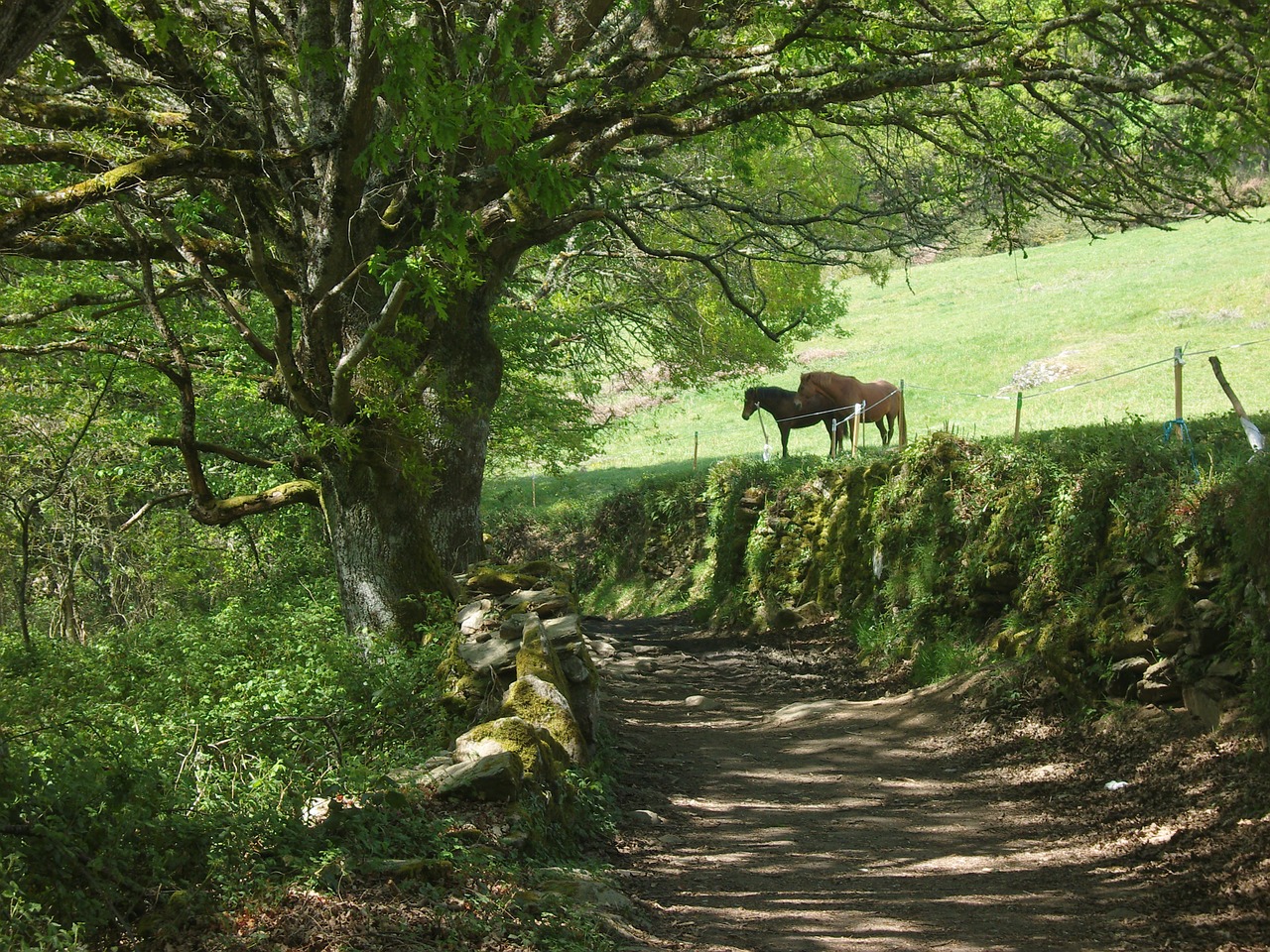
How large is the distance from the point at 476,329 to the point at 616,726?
173 inches

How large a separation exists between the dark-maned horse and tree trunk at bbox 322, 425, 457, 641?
42.7ft

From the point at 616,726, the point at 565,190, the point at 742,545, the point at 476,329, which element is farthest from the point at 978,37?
the point at 742,545

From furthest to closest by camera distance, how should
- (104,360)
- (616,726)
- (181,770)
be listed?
(104,360)
(616,726)
(181,770)

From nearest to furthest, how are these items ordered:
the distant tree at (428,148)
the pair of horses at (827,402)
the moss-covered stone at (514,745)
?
the moss-covered stone at (514,745) < the distant tree at (428,148) < the pair of horses at (827,402)

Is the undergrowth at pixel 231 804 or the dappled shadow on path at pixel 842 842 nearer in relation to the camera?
the undergrowth at pixel 231 804

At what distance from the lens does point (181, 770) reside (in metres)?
4.88

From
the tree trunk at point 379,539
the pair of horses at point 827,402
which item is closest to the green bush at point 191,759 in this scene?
the tree trunk at point 379,539

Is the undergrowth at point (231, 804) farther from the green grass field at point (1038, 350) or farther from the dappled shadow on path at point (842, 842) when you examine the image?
the green grass field at point (1038, 350)

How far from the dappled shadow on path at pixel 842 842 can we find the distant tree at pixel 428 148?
3.08 metres

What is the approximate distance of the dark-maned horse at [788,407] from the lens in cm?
2106

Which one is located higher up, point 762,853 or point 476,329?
point 476,329

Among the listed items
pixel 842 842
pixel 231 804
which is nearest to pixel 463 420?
pixel 842 842

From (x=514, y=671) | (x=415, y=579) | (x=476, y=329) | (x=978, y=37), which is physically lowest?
(x=514, y=671)

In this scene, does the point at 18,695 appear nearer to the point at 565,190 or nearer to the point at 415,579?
the point at 415,579
